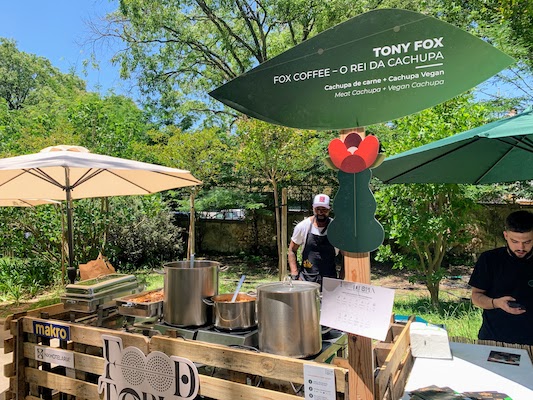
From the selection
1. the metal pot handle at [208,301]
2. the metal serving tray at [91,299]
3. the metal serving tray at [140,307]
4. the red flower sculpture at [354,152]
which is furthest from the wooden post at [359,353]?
the metal serving tray at [91,299]

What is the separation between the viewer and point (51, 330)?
2031mm

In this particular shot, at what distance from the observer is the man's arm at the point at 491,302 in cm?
224

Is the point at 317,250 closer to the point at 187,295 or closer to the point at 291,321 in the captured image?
the point at 187,295

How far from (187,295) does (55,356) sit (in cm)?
77

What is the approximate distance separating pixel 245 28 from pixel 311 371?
13.4 meters

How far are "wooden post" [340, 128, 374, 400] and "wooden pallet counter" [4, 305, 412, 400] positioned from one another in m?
0.06

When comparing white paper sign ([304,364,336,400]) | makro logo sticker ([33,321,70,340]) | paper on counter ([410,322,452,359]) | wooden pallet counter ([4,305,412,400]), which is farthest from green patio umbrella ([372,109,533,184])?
makro logo sticker ([33,321,70,340])

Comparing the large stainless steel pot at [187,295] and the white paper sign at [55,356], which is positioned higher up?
the large stainless steel pot at [187,295]

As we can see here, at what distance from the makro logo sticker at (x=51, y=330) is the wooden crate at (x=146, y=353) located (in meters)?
0.02

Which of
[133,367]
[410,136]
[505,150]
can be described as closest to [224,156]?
[410,136]

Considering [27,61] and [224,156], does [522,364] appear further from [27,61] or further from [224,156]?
[27,61]

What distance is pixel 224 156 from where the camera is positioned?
977cm

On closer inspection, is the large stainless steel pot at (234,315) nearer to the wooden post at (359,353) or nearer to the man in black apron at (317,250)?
the wooden post at (359,353)

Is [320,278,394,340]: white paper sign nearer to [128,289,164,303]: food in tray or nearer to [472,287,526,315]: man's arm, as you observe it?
[128,289,164,303]: food in tray
